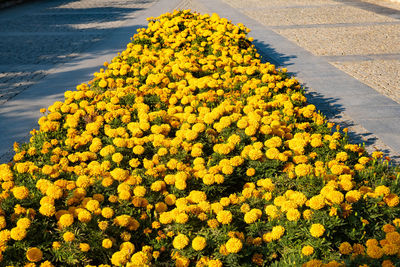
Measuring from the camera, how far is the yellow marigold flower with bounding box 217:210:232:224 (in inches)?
96.6

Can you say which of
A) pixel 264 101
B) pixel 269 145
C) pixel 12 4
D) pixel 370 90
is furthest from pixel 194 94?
pixel 12 4

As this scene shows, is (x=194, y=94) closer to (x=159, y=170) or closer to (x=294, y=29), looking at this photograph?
(x=159, y=170)

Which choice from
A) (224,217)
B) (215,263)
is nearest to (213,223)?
(224,217)

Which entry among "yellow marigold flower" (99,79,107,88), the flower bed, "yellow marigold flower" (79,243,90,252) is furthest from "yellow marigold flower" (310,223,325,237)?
"yellow marigold flower" (99,79,107,88)

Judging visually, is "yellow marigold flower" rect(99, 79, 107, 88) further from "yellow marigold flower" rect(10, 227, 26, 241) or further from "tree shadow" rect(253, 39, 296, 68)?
"tree shadow" rect(253, 39, 296, 68)

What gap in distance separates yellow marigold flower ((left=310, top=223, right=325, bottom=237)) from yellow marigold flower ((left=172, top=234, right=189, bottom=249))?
0.78 meters

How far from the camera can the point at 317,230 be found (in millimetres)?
2221

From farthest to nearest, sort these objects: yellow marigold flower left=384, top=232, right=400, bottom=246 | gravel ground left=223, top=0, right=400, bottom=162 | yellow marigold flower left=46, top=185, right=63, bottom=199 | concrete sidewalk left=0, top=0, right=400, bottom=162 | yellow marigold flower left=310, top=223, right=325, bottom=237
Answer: gravel ground left=223, top=0, right=400, bottom=162, concrete sidewalk left=0, top=0, right=400, bottom=162, yellow marigold flower left=46, top=185, right=63, bottom=199, yellow marigold flower left=310, top=223, right=325, bottom=237, yellow marigold flower left=384, top=232, right=400, bottom=246

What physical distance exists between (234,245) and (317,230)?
52cm

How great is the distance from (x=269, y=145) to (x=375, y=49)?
21.6 feet

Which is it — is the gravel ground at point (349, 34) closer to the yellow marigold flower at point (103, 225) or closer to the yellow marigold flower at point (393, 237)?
the yellow marigold flower at point (393, 237)

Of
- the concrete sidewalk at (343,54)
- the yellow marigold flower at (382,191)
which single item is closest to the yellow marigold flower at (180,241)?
the yellow marigold flower at (382,191)

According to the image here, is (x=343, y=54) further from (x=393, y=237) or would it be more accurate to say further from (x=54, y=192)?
(x=54, y=192)

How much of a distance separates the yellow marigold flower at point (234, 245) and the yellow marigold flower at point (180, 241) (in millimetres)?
265
